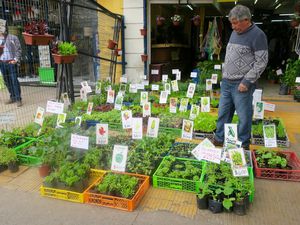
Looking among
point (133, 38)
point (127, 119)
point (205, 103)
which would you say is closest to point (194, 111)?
Result: point (205, 103)

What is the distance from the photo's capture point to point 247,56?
11.3ft

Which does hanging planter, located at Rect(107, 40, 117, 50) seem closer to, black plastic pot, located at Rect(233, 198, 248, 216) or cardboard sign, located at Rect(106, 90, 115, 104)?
cardboard sign, located at Rect(106, 90, 115, 104)

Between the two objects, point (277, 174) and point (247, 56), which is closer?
point (277, 174)

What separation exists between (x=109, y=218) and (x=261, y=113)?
10.0ft

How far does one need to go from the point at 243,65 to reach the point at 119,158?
6.34 feet

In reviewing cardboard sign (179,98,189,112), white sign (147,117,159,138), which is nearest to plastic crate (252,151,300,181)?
white sign (147,117,159,138)

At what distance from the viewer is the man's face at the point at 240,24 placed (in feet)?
10.9

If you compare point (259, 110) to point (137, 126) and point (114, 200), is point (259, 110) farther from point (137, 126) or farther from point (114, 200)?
Answer: point (114, 200)

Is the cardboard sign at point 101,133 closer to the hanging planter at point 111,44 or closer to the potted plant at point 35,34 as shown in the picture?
the potted plant at point 35,34

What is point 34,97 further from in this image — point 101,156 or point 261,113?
point 261,113

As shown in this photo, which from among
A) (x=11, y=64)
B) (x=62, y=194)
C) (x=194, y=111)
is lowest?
(x=62, y=194)

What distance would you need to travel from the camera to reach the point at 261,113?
451 centimetres

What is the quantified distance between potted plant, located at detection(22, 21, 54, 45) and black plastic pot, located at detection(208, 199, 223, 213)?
3311 millimetres

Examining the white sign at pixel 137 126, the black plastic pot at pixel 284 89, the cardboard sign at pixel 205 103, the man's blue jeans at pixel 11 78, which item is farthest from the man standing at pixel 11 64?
the black plastic pot at pixel 284 89
